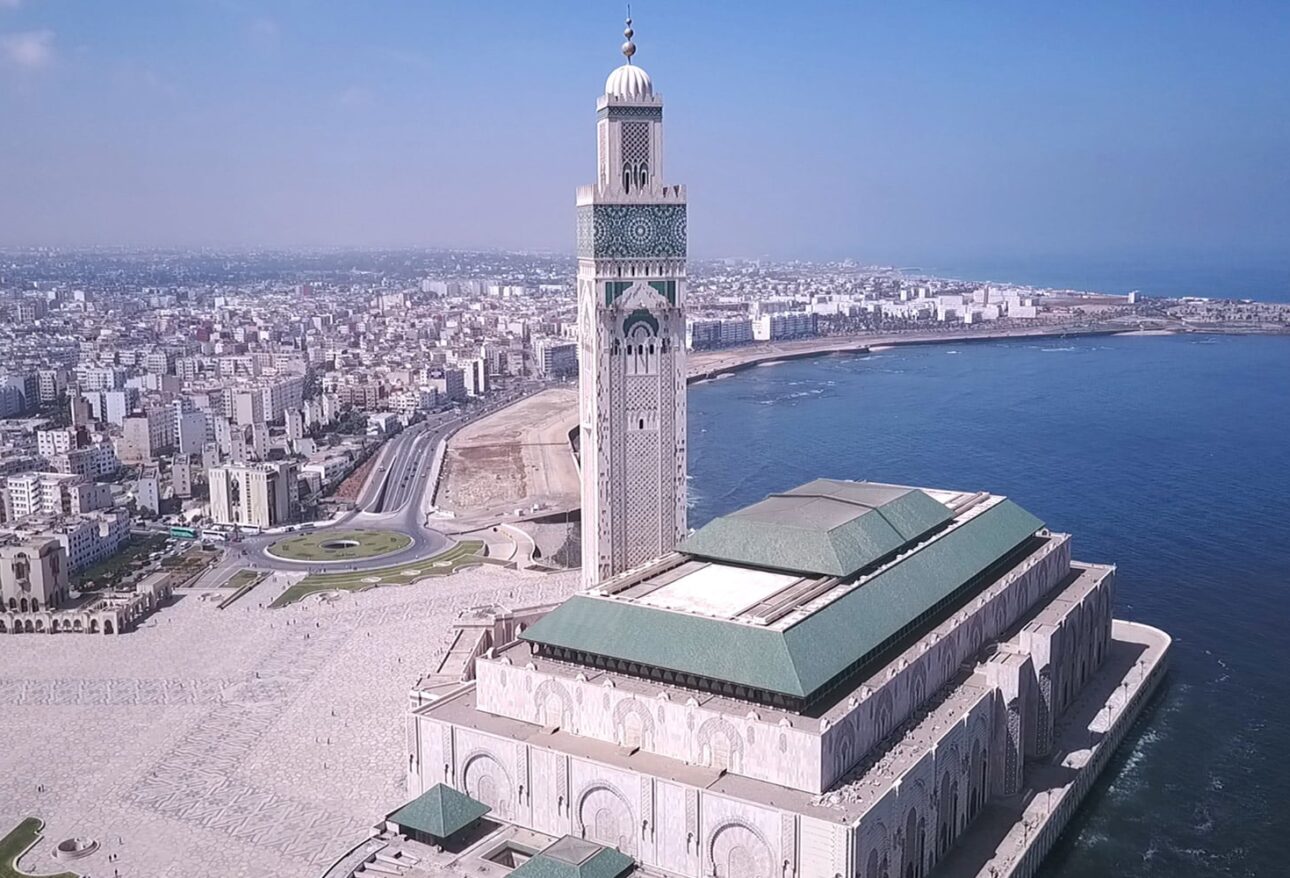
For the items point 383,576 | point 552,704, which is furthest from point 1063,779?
point 383,576

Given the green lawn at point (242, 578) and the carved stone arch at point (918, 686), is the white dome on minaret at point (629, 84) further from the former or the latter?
the green lawn at point (242, 578)

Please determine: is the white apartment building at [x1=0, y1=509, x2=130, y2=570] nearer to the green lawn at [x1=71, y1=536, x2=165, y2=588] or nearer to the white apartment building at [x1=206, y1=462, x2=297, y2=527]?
the green lawn at [x1=71, y1=536, x2=165, y2=588]

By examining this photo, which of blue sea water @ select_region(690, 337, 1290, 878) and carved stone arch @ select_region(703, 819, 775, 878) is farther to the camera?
blue sea water @ select_region(690, 337, 1290, 878)

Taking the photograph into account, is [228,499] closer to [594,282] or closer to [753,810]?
[594,282]

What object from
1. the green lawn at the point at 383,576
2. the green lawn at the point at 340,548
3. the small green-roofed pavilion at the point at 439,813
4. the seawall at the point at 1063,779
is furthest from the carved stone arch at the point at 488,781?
the green lawn at the point at 340,548

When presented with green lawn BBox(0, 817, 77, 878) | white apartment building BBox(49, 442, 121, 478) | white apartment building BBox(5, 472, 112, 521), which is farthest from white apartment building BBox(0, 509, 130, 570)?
green lawn BBox(0, 817, 77, 878)

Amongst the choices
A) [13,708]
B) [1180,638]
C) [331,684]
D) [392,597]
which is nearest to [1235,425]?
[1180,638]
